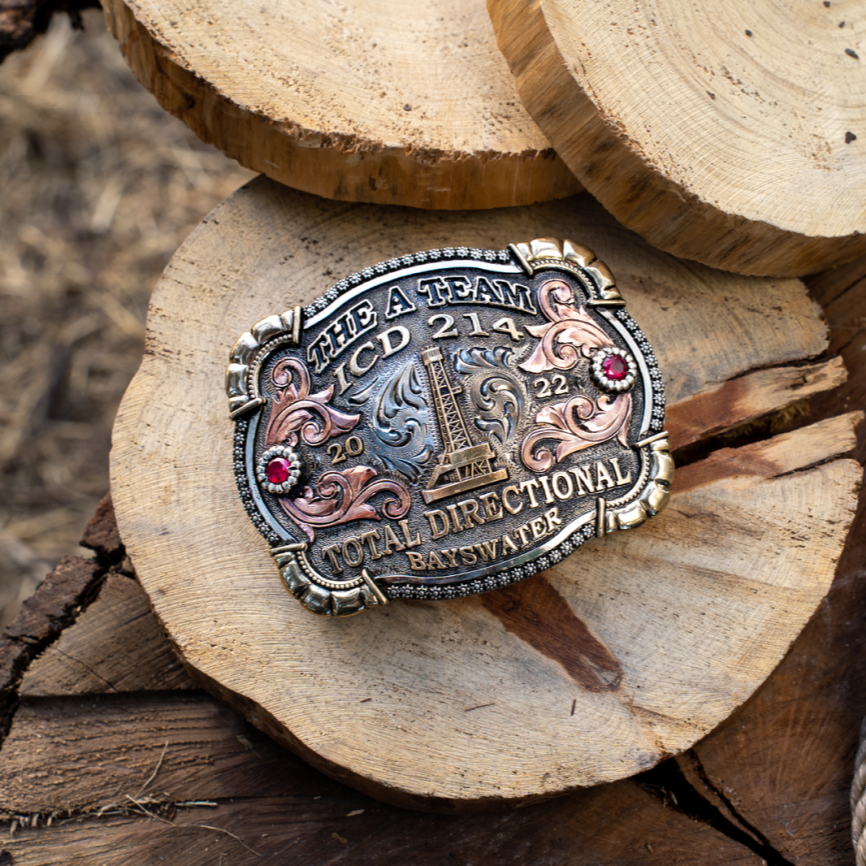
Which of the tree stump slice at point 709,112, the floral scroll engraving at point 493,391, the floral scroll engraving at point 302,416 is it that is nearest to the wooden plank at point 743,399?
the tree stump slice at point 709,112

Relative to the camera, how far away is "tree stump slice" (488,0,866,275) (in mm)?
1670

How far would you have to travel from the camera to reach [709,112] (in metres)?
1.71

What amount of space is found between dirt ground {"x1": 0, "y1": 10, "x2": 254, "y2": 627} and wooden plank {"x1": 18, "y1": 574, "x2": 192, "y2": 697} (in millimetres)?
1256

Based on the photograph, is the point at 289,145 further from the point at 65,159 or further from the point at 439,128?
the point at 65,159

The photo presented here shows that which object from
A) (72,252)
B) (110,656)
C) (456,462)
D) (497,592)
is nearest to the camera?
(456,462)

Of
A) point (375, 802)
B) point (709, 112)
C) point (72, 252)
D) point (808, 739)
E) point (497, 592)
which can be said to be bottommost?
point (808, 739)

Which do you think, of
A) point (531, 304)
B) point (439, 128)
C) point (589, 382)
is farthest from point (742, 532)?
point (439, 128)

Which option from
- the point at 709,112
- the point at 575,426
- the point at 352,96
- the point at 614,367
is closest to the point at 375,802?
the point at 575,426

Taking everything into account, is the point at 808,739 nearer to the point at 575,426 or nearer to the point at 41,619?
the point at 575,426

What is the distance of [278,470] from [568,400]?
2.29ft

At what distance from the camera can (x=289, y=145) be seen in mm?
1760

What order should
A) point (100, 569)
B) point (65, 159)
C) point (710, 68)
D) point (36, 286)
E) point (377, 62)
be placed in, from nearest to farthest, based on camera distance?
point (710, 68) → point (377, 62) → point (100, 569) → point (36, 286) → point (65, 159)

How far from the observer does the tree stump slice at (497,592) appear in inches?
64.4

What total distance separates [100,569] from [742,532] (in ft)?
5.51
